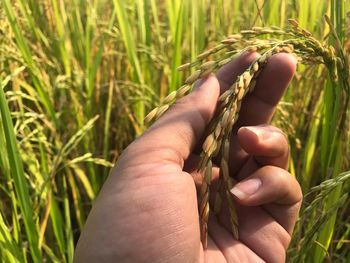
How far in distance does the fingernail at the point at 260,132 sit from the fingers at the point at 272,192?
0.09m

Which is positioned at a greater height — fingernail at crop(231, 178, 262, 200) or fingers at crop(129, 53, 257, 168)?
fingers at crop(129, 53, 257, 168)

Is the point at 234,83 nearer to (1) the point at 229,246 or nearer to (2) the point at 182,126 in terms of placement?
(2) the point at 182,126

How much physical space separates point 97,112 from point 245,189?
106 cm

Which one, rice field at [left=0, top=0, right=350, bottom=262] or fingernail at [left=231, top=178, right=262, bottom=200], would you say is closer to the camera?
fingernail at [left=231, top=178, right=262, bottom=200]

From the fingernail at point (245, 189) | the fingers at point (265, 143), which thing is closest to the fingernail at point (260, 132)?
the fingers at point (265, 143)

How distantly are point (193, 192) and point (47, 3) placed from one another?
1.27 metres

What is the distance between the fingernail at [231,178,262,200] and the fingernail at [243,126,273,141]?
10 centimetres

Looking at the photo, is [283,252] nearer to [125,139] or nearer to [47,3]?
[125,139]

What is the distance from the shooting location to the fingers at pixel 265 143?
1014 millimetres

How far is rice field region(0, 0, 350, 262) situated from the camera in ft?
4.05

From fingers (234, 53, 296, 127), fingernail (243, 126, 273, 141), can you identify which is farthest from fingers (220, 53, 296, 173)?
fingernail (243, 126, 273, 141)

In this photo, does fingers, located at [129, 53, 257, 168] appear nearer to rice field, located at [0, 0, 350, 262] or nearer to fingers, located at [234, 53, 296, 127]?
fingers, located at [234, 53, 296, 127]

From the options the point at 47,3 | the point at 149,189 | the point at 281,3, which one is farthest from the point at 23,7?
the point at 149,189

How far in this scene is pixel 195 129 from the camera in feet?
3.38
